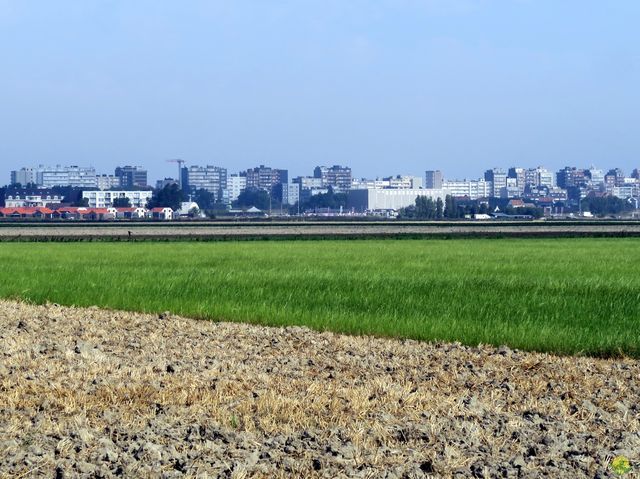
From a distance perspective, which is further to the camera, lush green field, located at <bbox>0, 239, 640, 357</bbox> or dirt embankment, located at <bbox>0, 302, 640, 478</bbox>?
lush green field, located at <bbox>0, 239, 640, 357</bbox>

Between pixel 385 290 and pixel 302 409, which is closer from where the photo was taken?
pixel 302 409

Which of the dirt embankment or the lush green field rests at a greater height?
the dirt embankment

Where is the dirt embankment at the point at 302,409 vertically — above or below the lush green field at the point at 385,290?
above

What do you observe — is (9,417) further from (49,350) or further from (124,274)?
(124,274)

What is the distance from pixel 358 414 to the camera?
1145 centimetres

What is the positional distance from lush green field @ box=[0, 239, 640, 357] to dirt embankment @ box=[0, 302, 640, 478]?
7.39 feet

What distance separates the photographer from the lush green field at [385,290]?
20.1m

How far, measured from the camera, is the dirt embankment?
9406 mm

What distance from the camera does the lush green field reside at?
66.0ft

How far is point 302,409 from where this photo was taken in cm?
1162

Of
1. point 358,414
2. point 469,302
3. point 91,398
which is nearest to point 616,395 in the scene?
point 358,414

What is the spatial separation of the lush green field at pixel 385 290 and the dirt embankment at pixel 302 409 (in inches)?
88.6

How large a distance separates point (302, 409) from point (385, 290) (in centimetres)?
1654

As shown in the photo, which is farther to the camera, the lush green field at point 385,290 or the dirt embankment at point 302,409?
the lush green field at point 385,290
